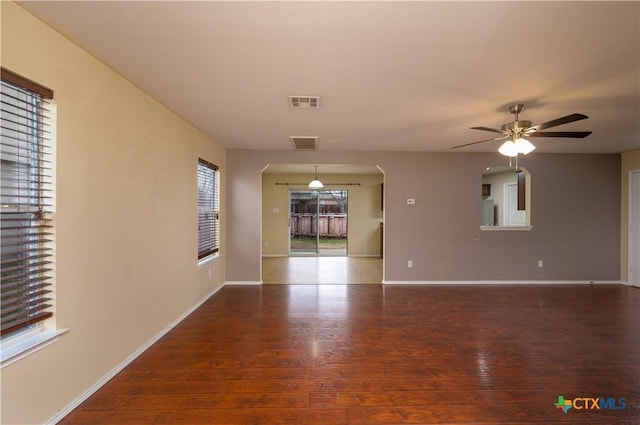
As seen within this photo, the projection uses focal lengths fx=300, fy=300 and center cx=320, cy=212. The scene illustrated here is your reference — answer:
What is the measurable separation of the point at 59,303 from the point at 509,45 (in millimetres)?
3248

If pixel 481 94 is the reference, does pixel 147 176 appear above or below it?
below

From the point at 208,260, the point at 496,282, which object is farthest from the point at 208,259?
the point at 496,282

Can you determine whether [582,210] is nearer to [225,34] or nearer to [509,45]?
[509,45]

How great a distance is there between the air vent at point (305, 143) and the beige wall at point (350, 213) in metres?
3.66

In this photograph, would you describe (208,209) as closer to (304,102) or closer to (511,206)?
(304,102)

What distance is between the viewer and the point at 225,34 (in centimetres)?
181

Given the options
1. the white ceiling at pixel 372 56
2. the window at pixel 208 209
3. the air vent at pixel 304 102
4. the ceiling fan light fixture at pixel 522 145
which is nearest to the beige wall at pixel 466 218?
the window at pixel 208 209

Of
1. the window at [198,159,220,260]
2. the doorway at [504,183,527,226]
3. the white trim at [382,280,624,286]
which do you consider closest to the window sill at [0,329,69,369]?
the window at [198,159,220,260]

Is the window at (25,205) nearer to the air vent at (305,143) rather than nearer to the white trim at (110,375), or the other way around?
the white trim at (110,375)

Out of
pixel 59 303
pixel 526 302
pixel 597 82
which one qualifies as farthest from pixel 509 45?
pixel 526 302

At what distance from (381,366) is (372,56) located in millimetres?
2411

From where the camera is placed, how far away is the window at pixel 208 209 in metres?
4.25

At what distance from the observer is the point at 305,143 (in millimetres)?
4641

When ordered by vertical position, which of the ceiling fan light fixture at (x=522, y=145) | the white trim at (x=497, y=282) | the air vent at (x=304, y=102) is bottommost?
the white trim at (x=497, y=282)
